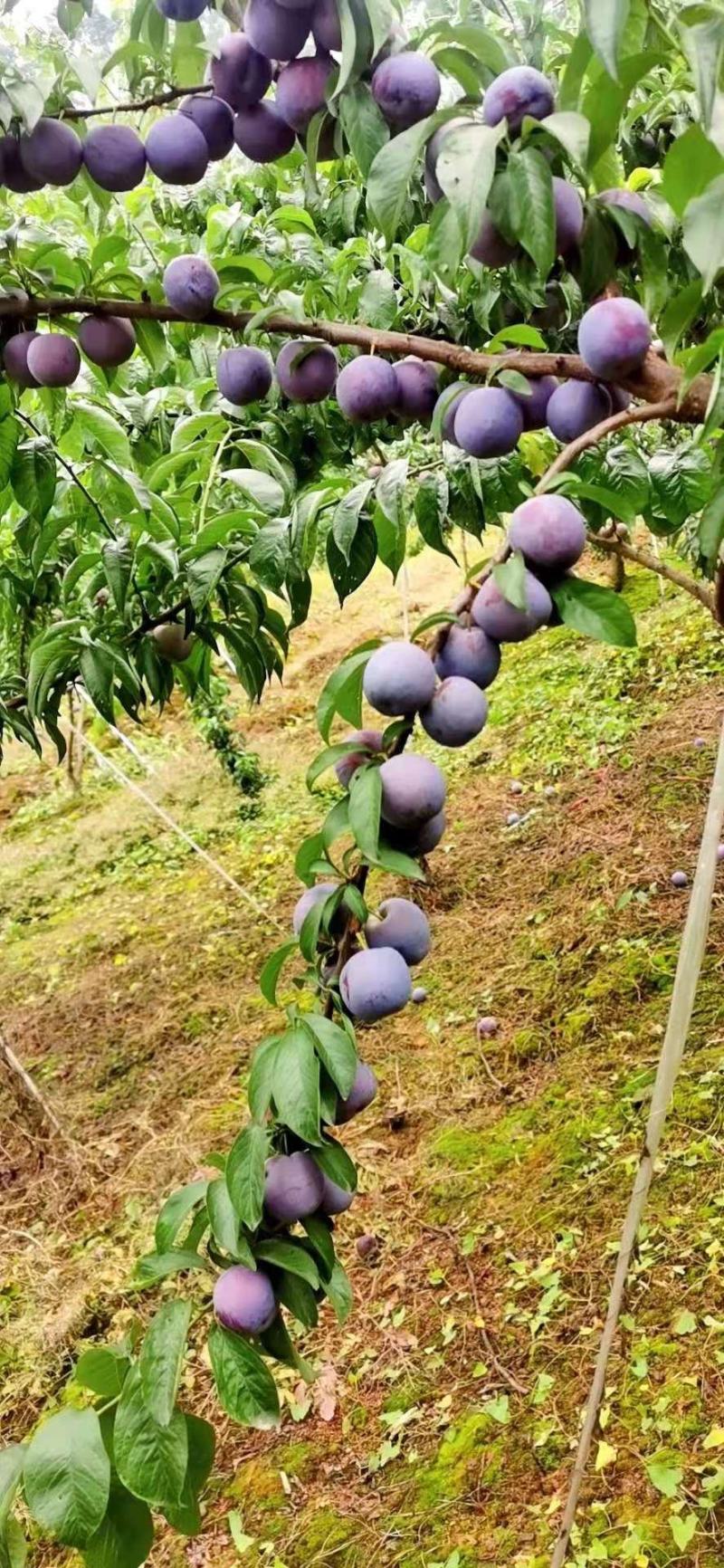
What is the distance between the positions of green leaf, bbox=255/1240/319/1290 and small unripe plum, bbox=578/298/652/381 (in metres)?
0.66

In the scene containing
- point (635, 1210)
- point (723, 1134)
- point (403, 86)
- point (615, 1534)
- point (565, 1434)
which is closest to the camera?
point (635, 1210)

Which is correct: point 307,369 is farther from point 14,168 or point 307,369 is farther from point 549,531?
point 549,531

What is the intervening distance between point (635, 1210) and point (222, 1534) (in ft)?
5.83

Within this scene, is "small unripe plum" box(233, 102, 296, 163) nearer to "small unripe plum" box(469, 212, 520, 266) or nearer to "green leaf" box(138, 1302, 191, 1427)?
"small unripe plum" box(469, 212, 520, 266)

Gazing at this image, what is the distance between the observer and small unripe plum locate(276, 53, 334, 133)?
2.68ft

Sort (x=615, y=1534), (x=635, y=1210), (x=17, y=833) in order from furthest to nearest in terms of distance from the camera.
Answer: (x=17, y=833) → (x=615, y=1534) → (x=635, y=1210)

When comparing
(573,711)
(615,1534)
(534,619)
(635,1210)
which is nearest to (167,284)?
(534,619)

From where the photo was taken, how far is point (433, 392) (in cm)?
99

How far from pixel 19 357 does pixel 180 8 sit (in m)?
0.39

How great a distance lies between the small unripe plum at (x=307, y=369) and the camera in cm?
98

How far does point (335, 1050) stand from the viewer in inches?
28.4

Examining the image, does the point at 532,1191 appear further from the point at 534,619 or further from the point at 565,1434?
the point at 534,619

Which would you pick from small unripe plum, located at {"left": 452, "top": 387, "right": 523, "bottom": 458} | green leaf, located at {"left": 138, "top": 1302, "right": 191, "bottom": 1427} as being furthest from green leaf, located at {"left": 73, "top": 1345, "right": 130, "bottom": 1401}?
small unripe plum, located at {"left": 452, "top": 387, "right": 523, "bottom": 458}

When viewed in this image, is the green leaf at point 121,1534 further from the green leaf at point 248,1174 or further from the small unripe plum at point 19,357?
the small unripe plum at point 19,357
